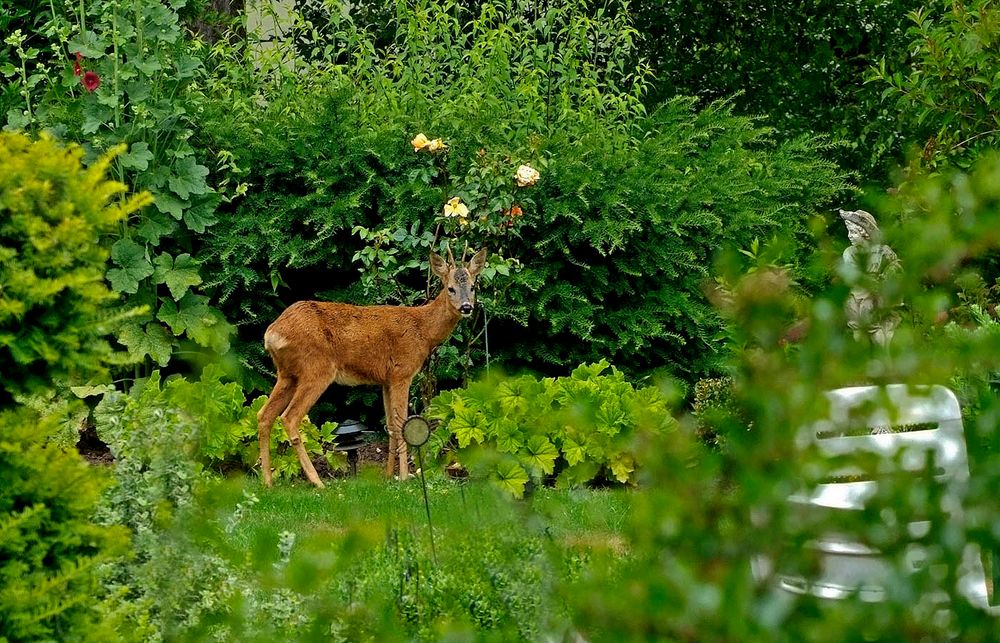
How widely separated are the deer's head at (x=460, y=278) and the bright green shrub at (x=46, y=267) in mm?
4157

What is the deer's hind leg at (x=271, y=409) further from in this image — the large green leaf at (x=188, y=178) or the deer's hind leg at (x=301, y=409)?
the large green leaf at (x=188, y=178)

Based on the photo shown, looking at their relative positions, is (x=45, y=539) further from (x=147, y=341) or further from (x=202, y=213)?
(x=202, y=213)

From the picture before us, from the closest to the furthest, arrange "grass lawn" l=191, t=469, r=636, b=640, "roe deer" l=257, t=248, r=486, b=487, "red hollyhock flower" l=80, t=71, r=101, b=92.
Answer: "grass lawn" l=191, t=469, r=636, b=640, "roe deer" l=257, t=248, r=486, b=487, "red hollyhock flower" l=80, t=71, r=101, b=92

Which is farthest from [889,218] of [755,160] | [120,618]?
[755,160]

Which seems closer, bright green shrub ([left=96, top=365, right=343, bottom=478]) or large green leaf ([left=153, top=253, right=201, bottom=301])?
bright green shrub ([left=96, top=365, right=343, bottom=478])

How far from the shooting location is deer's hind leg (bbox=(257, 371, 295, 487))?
8.01 m

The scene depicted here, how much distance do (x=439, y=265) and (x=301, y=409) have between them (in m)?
1.13

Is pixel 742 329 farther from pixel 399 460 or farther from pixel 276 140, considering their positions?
pixel 276 140

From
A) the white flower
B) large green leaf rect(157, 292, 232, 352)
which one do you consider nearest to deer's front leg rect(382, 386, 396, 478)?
large green leaf rect(157, 292, 232, 352)

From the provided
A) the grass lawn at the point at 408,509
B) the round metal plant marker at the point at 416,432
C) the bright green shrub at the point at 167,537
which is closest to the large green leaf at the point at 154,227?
the grass lawn at the point at 408,509

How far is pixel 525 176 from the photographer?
321 inches

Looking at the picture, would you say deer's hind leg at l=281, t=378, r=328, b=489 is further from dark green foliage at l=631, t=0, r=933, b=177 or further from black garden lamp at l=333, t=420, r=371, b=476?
dark green foliage at l=631, t=0, r=933, b=177

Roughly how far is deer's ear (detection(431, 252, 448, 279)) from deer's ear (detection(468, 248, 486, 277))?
14 cm

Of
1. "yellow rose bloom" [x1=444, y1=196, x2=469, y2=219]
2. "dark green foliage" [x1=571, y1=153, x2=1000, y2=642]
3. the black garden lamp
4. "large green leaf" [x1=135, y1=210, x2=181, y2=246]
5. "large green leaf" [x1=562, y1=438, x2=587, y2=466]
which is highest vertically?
"dark green foliage" [x1=571, y1=153, x2=1000, y2=642]
